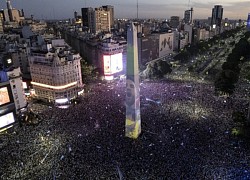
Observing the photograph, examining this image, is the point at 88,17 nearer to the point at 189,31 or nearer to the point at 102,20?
the point at 102,20

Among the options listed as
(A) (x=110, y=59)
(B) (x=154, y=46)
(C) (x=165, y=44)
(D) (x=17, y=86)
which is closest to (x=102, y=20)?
(C) (x=165, y=44)

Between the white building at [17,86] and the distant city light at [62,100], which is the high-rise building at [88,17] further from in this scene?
the white building at [17,86]

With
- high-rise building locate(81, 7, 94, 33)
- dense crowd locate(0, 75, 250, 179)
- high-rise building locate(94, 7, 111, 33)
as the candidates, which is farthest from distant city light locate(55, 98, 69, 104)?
high-rise building locate(94, 7, 111, 33)

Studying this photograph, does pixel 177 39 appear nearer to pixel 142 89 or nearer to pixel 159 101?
pixel 142 89

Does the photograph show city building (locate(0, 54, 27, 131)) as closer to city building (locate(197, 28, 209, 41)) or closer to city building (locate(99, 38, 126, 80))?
city building (locate(99, 38, 126, 80))

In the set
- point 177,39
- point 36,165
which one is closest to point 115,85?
point 36,165

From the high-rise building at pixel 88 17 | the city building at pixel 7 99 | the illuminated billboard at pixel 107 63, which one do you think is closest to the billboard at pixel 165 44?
the illuminated billboard at pixel 107 63
